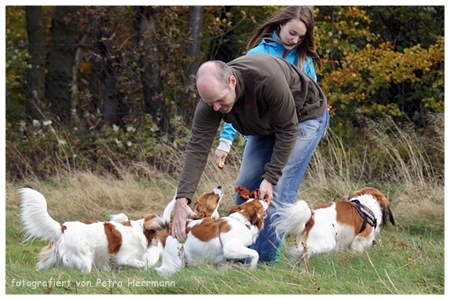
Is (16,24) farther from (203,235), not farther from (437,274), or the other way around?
(437,274)

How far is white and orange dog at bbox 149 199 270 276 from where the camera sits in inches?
249

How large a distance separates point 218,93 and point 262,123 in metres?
0.66

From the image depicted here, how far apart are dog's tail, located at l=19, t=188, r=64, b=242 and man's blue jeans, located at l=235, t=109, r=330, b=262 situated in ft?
5.83

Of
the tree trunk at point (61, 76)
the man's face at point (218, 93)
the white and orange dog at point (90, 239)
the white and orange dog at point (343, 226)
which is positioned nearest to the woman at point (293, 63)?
the white and orange dog at point (343, 226)

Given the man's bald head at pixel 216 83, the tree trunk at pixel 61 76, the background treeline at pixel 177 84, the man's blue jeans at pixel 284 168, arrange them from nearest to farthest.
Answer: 1. the man's bald head at pixel 216 83
2. the man's blue jeans at pixel 284 168
3. the background treeline at pixel 177 84
4. the tree trunk at pixel 61 76

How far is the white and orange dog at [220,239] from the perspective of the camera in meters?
6.32

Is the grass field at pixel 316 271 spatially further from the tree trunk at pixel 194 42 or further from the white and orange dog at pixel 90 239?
the tree trunk at pixel 194 42

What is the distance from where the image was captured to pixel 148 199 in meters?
10.8

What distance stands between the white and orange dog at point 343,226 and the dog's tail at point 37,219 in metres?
2.03

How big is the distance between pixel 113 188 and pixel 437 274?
6.14m

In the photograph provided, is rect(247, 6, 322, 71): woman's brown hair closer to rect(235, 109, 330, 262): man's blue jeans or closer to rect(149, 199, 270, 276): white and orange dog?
rect(235, 109, 330, 262): man's blue jeans

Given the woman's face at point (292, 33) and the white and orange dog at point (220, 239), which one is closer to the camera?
the white and orange dog at point (220, 239)

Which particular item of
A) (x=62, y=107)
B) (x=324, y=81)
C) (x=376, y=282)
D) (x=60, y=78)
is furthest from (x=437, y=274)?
(x=60, y=78)

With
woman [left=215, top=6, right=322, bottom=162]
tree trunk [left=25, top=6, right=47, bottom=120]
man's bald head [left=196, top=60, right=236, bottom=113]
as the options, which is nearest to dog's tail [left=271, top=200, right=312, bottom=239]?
woman [left=215, top=6, right=322, bottom=162]
